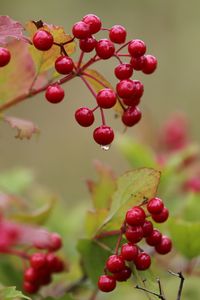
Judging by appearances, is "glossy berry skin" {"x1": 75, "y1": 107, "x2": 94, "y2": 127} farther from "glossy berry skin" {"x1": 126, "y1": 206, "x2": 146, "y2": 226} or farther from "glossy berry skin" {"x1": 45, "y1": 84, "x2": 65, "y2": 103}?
"glossy berry skin" {"x1": 126, "y1": 206, "x2": 146, "y2": 226}

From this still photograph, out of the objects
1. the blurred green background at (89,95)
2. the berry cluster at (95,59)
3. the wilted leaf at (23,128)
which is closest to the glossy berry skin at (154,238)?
the berry cluster at (95,59)

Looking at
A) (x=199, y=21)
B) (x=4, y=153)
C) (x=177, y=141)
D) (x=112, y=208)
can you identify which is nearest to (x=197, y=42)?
(x=199, y=21)

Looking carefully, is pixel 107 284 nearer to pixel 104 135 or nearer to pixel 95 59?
pixel 104 135

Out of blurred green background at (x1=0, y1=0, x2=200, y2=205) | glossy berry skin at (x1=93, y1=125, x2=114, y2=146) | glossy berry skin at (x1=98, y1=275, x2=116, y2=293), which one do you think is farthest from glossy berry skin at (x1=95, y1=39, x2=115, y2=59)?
blurred green background at (x1=0, y1=0, x2=200, y2=205)

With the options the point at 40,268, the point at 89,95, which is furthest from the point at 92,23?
the point at 89,95

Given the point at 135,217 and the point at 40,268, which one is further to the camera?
the point at 40,268

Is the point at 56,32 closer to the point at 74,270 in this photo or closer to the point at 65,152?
the point at 74,270

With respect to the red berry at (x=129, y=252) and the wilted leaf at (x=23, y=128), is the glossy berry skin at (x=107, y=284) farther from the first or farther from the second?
the wilted leaf at (x=23, y=128)
